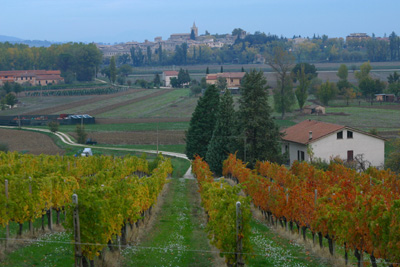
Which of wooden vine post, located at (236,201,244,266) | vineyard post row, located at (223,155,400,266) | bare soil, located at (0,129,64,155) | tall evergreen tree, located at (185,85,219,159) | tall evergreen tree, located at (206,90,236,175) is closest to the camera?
vineyard post row, located at (223,155,400,266)

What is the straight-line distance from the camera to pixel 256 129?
45.9 metres

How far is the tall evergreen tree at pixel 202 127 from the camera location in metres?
53.2

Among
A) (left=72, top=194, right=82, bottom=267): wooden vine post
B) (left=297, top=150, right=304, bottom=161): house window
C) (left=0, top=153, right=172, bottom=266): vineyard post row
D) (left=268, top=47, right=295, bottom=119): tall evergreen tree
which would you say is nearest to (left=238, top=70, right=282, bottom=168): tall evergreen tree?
(left=297, top=150, right=304, bottom=161): house window

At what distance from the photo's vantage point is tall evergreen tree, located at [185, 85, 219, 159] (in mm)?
53156

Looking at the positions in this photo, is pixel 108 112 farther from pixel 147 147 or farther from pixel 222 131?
pixel 222 131

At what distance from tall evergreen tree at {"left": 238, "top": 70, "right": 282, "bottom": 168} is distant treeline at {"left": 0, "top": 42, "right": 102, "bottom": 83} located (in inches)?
4623

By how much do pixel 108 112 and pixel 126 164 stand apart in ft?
206

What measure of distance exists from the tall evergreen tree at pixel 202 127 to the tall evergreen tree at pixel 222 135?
409cm

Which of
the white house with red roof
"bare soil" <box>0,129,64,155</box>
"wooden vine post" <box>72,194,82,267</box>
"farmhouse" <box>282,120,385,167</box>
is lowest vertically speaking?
"bare soil" <box>0,129,64,155</box>

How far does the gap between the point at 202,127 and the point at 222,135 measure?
17.2 ft

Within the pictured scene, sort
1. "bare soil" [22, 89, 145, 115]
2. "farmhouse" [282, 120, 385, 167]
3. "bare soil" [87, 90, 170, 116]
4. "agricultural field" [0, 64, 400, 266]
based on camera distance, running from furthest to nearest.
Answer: "bare soil" [87, 90, 170, 116], "bare soil" [22, 89, 145, 115], "farmhouse" [282, 120, 385, 167], "agricultural field" [0, 64, 400, 266]

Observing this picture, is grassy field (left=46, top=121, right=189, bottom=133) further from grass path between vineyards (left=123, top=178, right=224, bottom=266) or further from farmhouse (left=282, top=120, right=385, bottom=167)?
grass path between vineyards (left=123, top=178, right=224, bottom=266)

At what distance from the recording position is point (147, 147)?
65.6 m

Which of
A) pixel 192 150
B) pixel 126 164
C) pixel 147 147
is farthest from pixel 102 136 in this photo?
pixel 126 164
